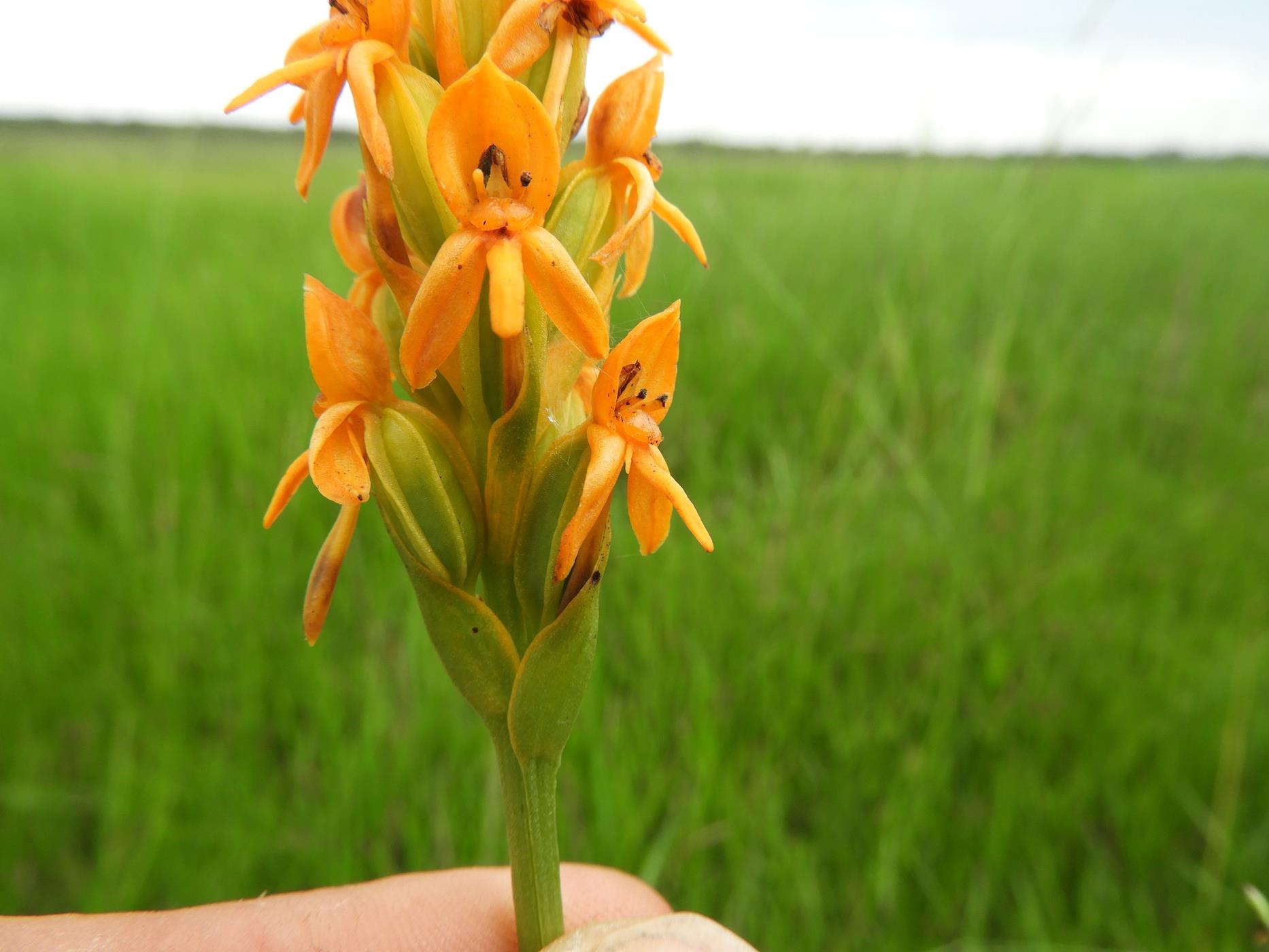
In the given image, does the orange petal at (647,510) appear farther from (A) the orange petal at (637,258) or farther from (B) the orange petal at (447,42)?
(B) the orange petal at (447,42)

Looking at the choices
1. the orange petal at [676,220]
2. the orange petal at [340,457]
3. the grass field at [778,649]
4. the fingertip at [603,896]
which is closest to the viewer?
the orange petal at [340,457]

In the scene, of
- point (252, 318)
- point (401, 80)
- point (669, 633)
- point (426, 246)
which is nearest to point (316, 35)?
point (401, 80)

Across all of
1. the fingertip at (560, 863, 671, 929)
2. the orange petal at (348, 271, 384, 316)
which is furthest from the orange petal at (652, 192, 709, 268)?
the fingertip at (560, 863, 671, 929)

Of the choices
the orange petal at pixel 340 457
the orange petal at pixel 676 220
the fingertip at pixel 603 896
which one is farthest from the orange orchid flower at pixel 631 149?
the fingertip at pixel 603 896

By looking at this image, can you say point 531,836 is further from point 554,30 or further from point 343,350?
point 554,30

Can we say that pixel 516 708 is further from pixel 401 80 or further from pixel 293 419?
pixel 293 419

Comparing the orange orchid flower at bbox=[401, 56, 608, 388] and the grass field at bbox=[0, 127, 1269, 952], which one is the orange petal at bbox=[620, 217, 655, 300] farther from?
the grass field at bbox=[0, 127, 1269, 952]

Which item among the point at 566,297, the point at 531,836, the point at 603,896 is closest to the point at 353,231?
the point at 566,297
